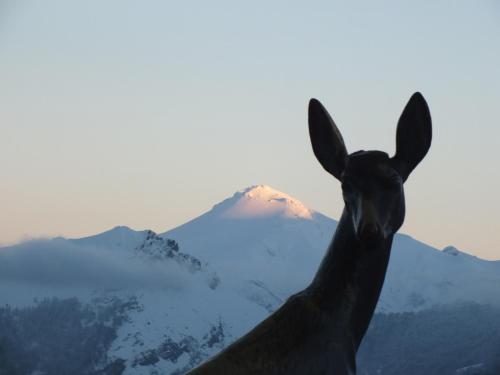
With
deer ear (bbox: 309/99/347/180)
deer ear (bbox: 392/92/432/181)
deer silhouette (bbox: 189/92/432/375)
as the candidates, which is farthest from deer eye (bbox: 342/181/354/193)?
deer ear (bbox: 392/92/432/181)

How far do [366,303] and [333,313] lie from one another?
34 centimetres

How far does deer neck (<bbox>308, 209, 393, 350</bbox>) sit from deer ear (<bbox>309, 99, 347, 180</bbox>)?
1.47ft

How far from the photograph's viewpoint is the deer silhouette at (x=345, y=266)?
8.88 metres

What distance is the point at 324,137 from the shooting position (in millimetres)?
9250

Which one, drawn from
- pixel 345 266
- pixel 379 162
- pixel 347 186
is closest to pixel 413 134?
pixel 379 162

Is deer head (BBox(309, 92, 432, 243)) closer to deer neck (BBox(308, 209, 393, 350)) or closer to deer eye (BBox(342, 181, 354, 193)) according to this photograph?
deer eye (BBox(342, 181, 354, 193))

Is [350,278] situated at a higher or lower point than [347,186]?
lower

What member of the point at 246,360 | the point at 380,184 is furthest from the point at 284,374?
the point at 380,184

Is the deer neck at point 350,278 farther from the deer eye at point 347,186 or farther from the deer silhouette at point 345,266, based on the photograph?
the deer eye at point 347,186

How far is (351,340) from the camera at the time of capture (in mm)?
9195

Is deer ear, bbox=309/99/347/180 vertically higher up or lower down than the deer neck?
higher up

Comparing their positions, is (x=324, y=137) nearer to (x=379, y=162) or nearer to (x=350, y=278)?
(x=379, y=162)

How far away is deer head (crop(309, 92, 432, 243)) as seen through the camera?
362 inches

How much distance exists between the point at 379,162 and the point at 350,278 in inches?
36.0
